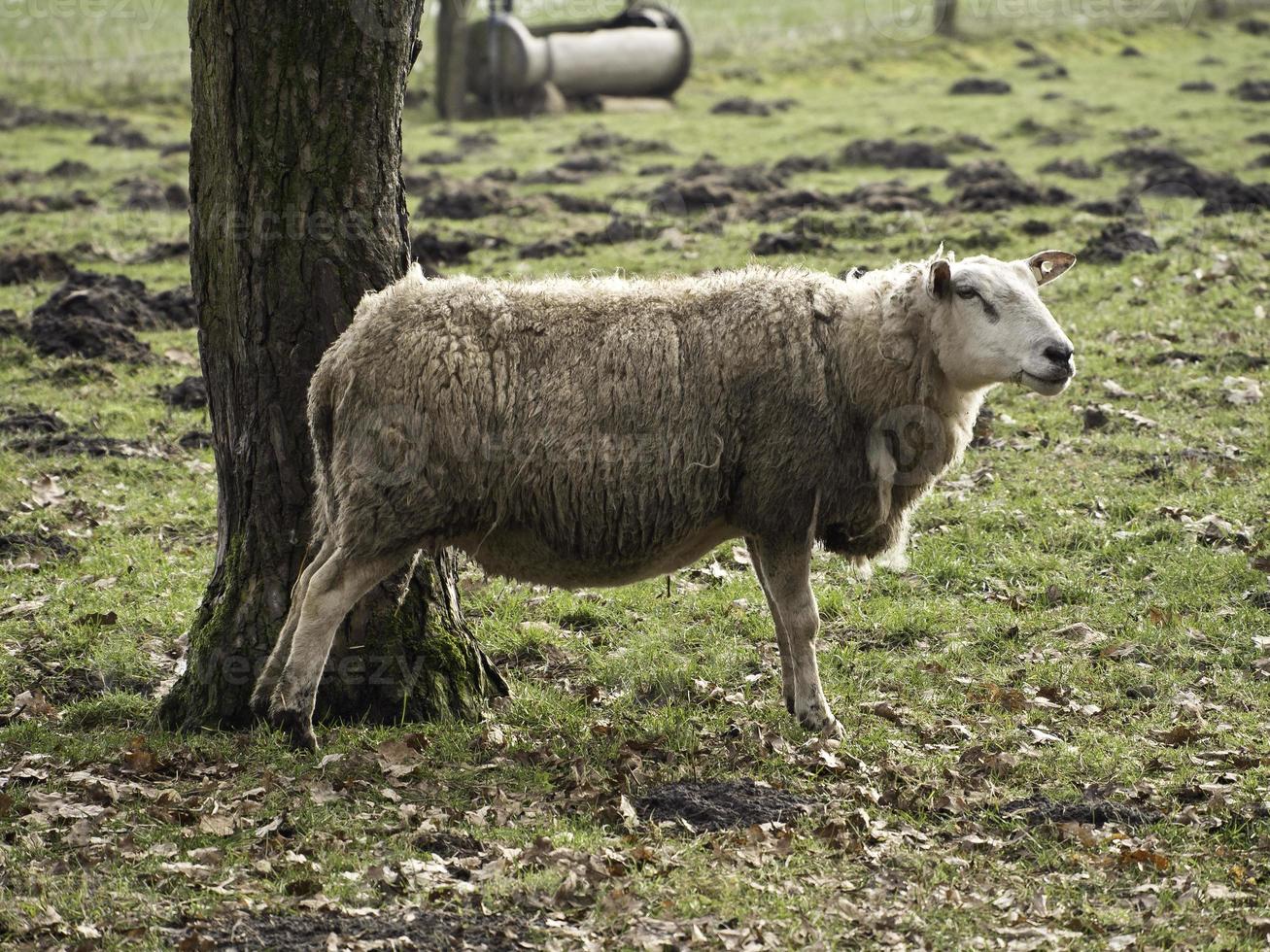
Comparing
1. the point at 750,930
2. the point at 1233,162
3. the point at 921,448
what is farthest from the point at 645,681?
the point at 1233,162

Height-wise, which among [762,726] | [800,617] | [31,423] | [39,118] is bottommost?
[762,726]

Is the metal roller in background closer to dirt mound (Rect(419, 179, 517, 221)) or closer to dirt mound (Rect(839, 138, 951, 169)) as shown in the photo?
dirt mound (Rect(839, 138, 951, 169))

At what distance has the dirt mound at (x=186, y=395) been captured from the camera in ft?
40.2

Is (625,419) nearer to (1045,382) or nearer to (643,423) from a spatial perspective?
(643,423)

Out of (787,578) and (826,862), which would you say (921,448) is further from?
(826,862)

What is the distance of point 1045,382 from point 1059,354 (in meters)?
0.15

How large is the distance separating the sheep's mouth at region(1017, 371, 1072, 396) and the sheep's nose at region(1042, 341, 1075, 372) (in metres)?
0.05

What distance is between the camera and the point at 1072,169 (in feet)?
68.4

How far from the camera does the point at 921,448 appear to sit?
23.5ft

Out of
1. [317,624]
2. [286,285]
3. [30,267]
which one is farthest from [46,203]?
[317,624]

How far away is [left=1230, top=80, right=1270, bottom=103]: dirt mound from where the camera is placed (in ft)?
87.1

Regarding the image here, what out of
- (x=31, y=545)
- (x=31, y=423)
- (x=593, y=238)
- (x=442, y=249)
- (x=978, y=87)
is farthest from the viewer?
(x=978, y=87)

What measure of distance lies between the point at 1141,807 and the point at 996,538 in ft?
11.3

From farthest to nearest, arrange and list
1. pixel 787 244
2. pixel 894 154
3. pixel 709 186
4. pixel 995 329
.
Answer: pixel 894 154 < pixel 709 186 < pixel 787 244 < pixel 995 329
